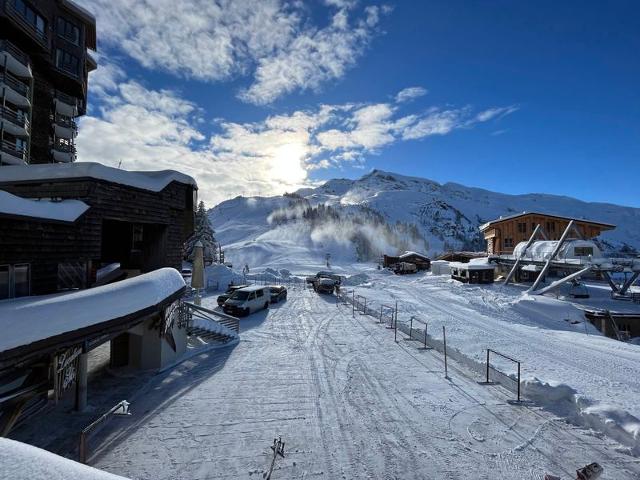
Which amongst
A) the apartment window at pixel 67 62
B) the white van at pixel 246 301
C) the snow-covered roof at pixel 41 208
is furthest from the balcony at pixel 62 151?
the snow-covered roof at pixel 41 208

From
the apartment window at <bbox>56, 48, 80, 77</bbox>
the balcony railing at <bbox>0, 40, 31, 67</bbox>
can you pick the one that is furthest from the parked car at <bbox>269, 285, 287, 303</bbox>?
the apartment window at <bbox>56, 48, 80, 77</bbox>

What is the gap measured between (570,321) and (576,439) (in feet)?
70.7

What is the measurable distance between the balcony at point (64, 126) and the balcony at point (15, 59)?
231 inches

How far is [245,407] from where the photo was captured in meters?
9.67

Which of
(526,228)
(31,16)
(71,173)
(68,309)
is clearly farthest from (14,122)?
(526,228)

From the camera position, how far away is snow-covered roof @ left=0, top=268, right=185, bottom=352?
654 centimetres

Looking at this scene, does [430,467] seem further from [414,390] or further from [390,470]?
Result: [414,390]

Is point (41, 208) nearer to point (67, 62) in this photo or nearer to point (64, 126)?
point (67, 62)

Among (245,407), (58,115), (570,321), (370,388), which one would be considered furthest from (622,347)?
(58,115)

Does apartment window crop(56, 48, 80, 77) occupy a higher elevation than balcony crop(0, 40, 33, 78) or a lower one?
higher

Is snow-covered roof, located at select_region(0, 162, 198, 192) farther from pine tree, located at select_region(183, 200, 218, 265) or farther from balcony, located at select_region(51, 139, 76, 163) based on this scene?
pine tree, located at select_region(183, 200, 218, 265)

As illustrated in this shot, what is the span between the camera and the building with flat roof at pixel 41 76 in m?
24.7

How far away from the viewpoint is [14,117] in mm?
25594

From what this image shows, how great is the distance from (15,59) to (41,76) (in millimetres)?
4585
